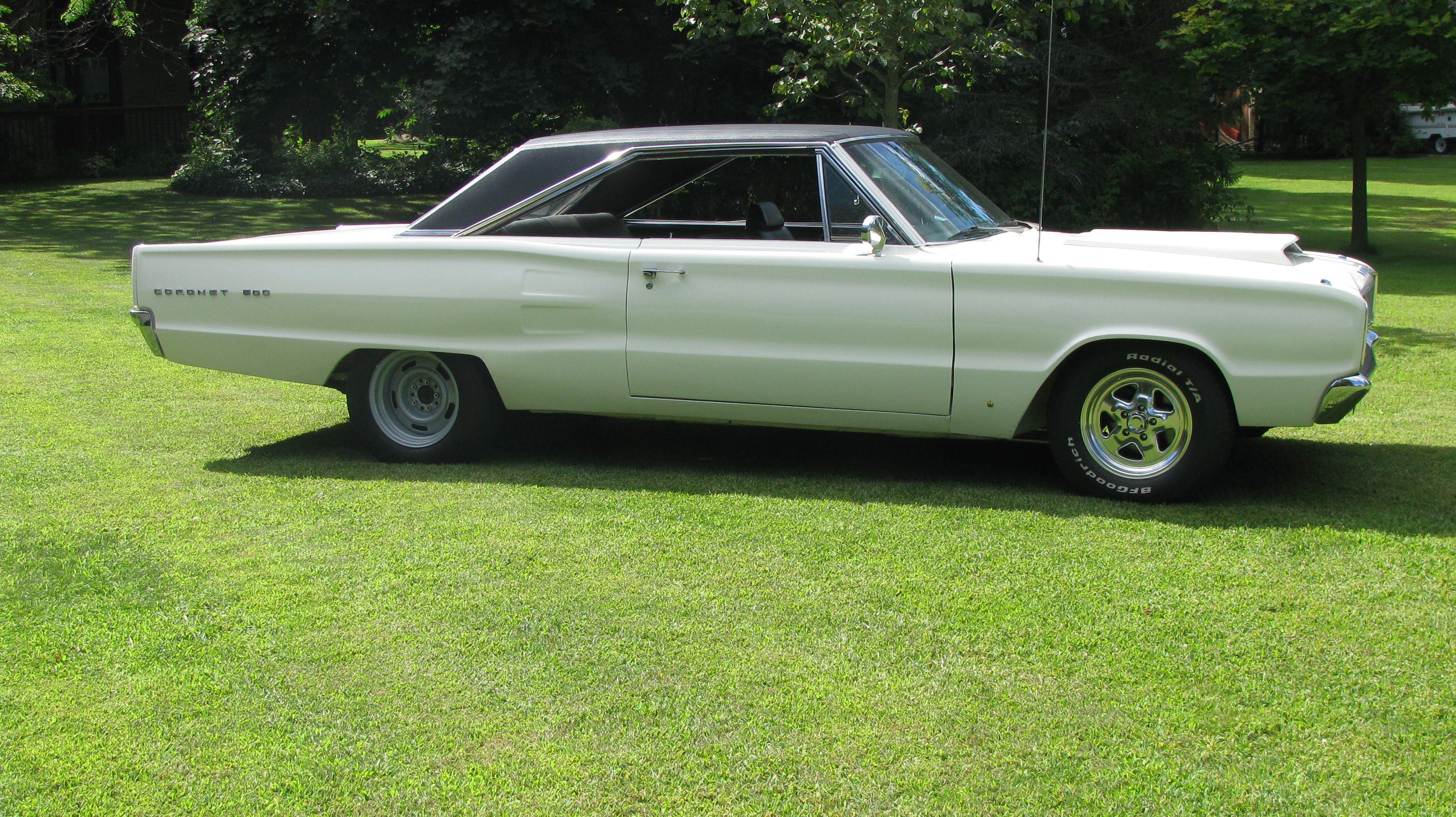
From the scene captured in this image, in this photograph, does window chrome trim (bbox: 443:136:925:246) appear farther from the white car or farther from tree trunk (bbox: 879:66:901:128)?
tree trunk (bbox: 879:66:901:128)

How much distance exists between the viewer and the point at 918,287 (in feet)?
17.7

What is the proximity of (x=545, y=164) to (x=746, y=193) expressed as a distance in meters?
0.99

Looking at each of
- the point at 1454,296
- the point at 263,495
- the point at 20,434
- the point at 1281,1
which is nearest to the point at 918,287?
the point at 263,495

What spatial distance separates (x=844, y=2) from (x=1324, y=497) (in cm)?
646

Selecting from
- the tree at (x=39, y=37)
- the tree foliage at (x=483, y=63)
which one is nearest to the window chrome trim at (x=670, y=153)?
the tree foliage at (x=483, y=63)

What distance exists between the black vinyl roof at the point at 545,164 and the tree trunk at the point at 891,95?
14.7 feet

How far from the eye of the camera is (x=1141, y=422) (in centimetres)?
534

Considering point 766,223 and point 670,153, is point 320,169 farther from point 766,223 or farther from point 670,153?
point 766,223

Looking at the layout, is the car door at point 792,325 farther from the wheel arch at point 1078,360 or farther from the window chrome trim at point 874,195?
the wheel arch at point 1078,360

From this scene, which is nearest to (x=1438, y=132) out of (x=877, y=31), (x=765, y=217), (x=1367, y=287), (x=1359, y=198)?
(x=1359, y=198)

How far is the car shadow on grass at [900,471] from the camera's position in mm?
5258

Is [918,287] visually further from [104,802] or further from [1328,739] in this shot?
[104,802]

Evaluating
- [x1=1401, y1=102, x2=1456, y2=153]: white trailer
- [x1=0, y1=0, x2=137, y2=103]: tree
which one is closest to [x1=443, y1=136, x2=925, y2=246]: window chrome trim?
[x1=0, y1=0, x2=137, y2=103]: tree

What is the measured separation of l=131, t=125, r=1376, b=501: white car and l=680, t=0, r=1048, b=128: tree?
3728 millimetres
